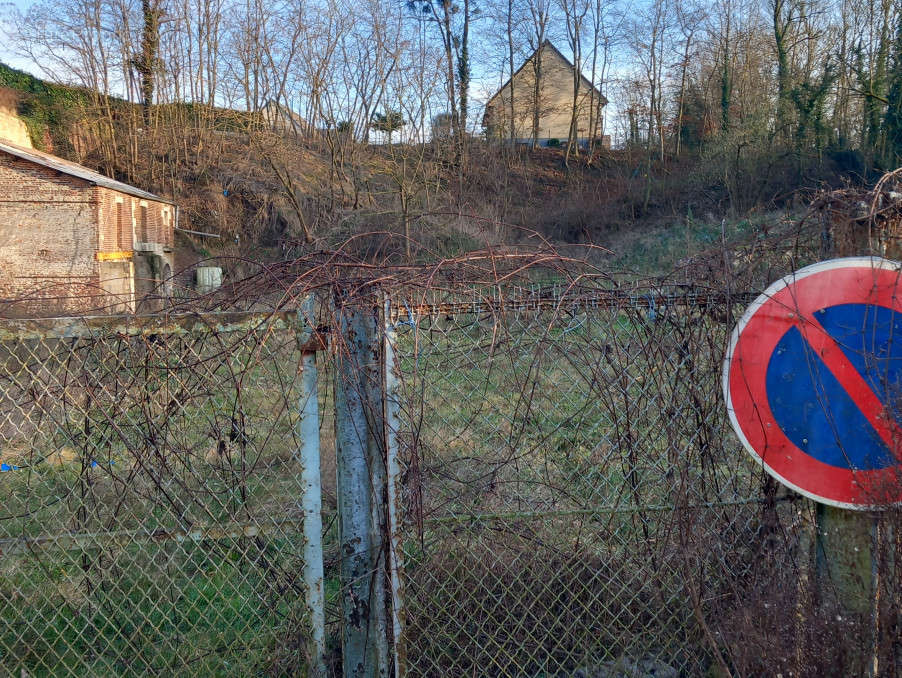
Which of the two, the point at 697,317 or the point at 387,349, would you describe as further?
the point at 697,317

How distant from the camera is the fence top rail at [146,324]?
228cm

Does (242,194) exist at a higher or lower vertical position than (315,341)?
higher

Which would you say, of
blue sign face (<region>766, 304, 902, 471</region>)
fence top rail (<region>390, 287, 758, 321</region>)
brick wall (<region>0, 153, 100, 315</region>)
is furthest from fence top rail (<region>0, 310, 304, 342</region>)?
brick wall (<region>0, 153, 100, 315</region>)

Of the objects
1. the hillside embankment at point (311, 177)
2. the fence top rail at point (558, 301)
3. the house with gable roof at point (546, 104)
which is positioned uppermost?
the house with gable roof at point (546, 104)

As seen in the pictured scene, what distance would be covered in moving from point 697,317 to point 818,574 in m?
1.13

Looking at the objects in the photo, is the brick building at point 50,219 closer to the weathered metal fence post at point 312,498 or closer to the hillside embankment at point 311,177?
the hillside embankment at point 311,177

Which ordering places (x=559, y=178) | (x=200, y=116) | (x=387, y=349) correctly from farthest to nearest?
(x=559, y=178), (x=200, y=116), (x=387, y=349)

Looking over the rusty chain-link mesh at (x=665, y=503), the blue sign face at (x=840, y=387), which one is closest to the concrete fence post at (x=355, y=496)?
the rusty chain-link mesh at (x=665, y=503)

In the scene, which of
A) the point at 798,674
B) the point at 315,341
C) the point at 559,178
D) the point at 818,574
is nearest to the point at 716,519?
the point at 818,574

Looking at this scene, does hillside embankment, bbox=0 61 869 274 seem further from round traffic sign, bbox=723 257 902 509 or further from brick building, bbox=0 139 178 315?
round traffic sign, bbox=723 257 902 509

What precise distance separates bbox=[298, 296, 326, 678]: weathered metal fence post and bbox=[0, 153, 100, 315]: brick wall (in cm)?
2175

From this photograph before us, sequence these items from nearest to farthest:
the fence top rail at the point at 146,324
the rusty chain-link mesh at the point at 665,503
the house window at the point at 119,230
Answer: the fence top rail at the point at 146,324 → the rusty chain-link mesh at the point at 665,503 → the house window at the point at 119,230

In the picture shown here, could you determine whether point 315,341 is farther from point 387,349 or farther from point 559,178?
point 559,178

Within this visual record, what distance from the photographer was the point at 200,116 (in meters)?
28.2
